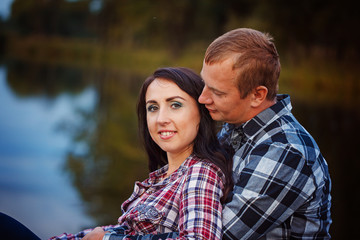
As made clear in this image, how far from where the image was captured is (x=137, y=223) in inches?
62.3

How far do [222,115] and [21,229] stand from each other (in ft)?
2.94

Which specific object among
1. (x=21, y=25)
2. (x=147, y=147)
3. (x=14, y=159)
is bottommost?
(x=147, y=147)

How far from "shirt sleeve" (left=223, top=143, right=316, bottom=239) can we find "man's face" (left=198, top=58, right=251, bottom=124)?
27 cm

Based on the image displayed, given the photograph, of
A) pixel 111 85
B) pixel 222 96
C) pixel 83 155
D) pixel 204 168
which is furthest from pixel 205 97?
pixel 111 85

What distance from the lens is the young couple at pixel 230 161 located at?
55.1 inches

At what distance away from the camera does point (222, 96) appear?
1.65m

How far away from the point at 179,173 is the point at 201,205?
227mm

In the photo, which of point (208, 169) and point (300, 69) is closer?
point (208, 169)

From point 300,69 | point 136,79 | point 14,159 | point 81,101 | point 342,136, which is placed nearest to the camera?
point 14,159

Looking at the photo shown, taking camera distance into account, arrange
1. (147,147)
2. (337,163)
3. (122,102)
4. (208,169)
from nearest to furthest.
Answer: (208,169), (147,147), (337,163), (122,102)

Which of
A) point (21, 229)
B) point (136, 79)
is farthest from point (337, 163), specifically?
point (136, 79)

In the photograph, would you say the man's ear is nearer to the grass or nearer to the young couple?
the young couple

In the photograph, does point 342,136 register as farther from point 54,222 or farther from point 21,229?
point 21,229

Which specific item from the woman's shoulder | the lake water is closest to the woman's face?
the woman's shoulder
